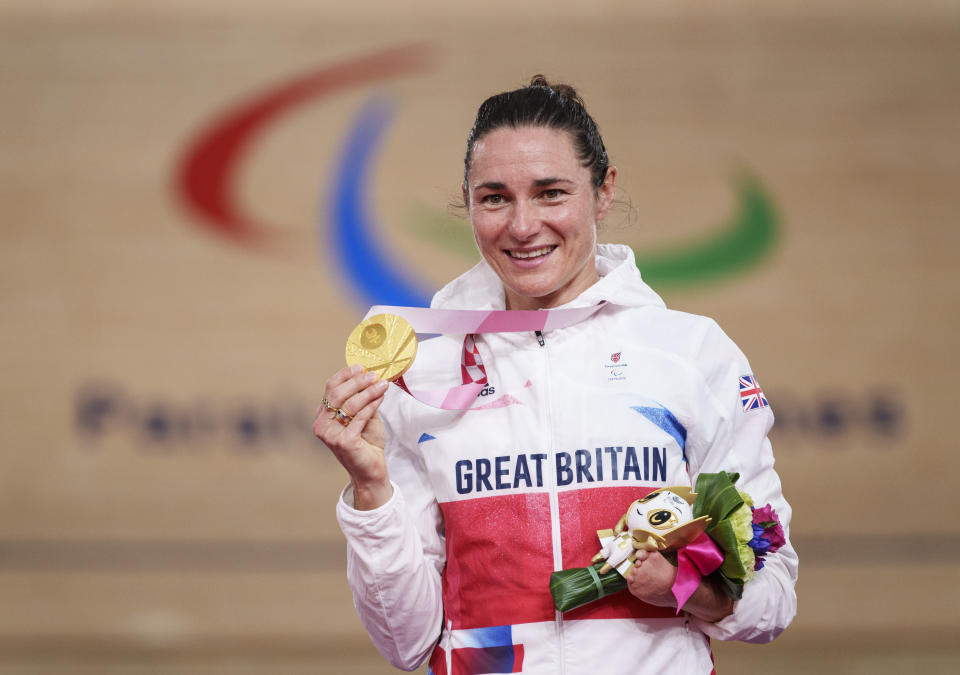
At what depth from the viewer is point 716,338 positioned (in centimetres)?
148

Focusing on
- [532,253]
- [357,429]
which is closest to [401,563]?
[357,429]

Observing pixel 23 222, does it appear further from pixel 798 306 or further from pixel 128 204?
pixel 798 306

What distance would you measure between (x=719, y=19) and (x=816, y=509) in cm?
216

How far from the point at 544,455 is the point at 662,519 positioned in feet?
0.69

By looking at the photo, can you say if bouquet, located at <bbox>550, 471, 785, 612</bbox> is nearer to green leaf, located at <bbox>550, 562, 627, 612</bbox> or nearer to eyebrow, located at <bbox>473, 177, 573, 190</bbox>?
green leaf, located at <bbox>550, 562, 627, 612</bbox>

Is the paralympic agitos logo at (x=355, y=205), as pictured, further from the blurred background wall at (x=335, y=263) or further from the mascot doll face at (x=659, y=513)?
the mascot doll face at (x=659, y=513)

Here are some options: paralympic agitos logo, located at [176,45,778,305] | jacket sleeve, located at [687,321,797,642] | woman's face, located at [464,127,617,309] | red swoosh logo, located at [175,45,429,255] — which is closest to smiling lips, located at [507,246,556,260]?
woman's face, located at [464,127,617,309]

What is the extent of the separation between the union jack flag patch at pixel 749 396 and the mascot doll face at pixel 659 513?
0.21m

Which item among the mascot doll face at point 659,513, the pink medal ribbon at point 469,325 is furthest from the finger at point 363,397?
the mascot doll face at point 659,513

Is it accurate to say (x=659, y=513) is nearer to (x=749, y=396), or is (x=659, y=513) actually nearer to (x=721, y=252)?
(x=749, y=396)

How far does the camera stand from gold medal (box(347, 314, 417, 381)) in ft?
4.44

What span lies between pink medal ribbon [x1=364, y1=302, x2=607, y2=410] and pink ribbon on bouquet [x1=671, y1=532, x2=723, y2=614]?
1.16 ft

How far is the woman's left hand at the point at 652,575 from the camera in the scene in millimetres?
1260

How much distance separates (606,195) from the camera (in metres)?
1.56
